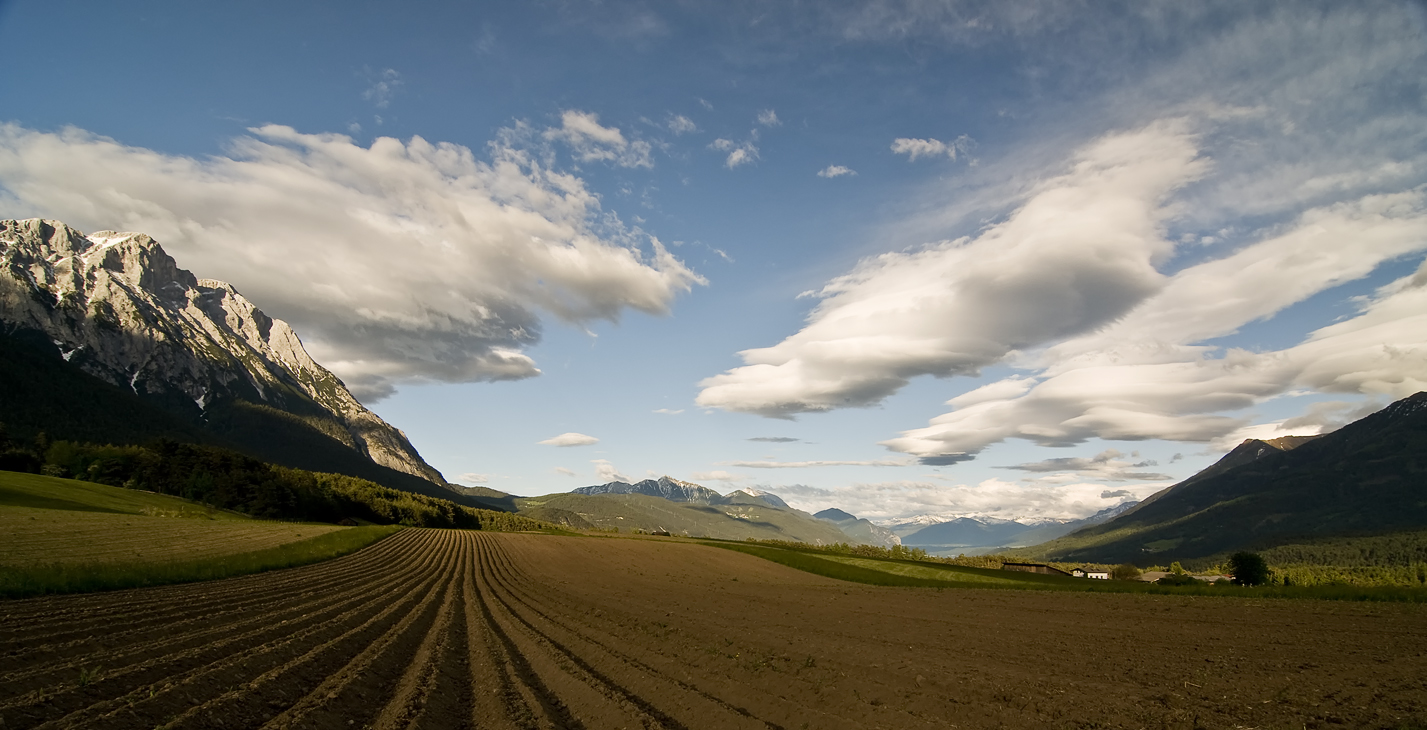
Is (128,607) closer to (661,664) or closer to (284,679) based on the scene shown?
(284,679)

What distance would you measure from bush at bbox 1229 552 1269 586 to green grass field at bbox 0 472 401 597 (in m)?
124

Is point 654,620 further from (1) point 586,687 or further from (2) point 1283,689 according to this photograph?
(2) point 1283,689

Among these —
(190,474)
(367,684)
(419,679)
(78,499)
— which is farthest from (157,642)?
(190,474)

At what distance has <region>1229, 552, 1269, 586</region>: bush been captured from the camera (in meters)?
91.8

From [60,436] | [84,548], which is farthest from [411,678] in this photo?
[60,436]

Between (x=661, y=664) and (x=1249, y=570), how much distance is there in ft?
374

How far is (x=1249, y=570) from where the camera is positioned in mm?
92500

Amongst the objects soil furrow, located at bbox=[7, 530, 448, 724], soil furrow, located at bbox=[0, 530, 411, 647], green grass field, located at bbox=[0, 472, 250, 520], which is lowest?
green grass field, located at bbox=[0, 472, 250, 520]

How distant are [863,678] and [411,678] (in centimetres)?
1283

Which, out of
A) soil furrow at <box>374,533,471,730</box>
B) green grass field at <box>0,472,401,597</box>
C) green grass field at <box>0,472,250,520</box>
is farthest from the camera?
green grass field at <box>0,472,250,520</box>

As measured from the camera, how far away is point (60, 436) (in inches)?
7072

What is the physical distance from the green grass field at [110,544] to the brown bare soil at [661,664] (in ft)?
8.67

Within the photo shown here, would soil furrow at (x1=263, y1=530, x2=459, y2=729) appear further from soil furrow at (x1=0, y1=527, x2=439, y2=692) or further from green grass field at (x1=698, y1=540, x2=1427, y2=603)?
green grass field at (x1=698, y1=540, x2=1427, y2=603)

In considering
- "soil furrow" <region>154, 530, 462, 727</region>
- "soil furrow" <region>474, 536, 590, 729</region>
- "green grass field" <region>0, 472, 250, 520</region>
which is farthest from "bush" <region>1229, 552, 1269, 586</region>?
"green grass field" <region>0, 472, 250, 520</region>
